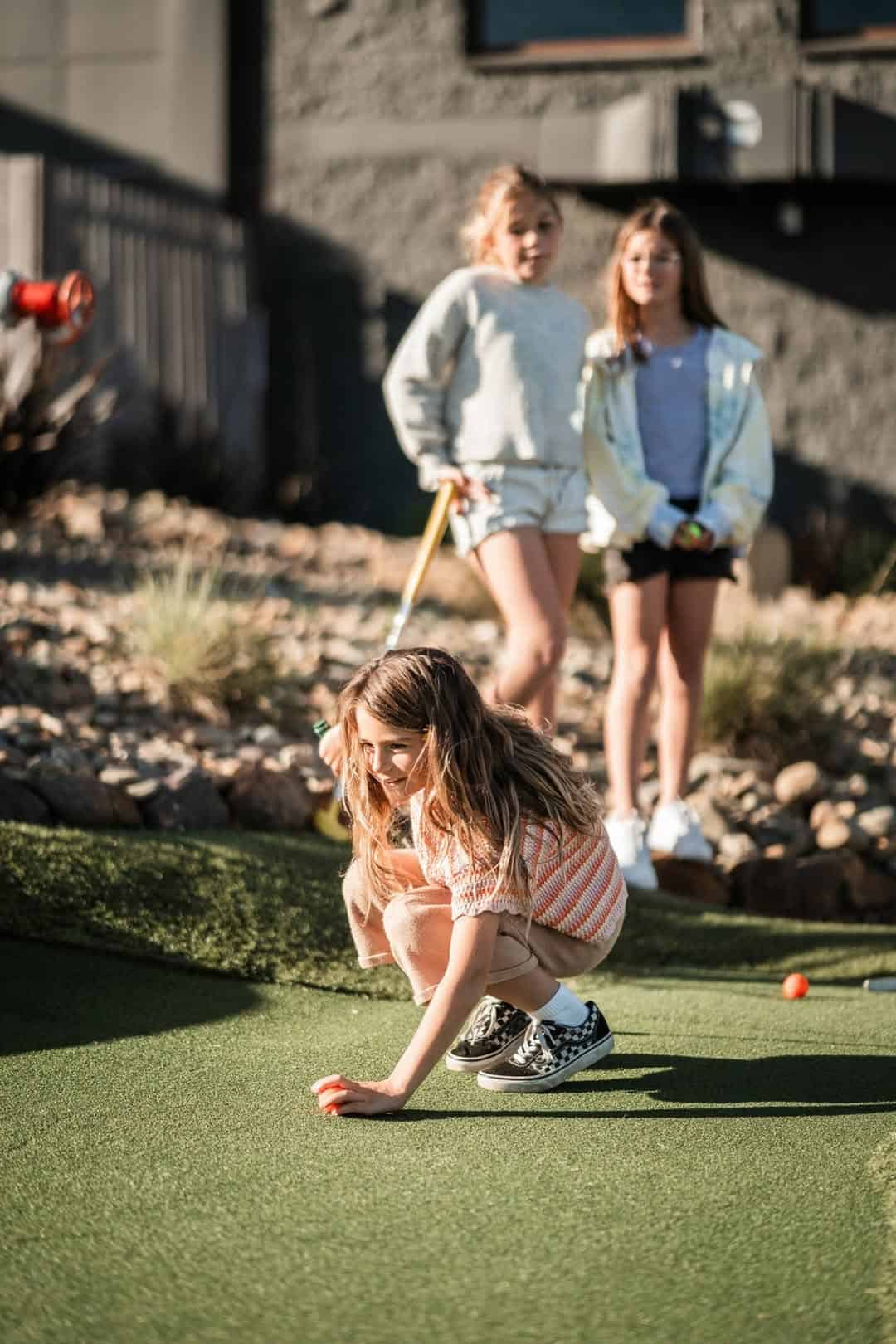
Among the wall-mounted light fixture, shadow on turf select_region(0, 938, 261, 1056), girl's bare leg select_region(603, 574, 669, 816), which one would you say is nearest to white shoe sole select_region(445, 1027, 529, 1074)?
shadow on turf select_region(0, 938, 261, 1056)

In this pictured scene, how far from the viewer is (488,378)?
Result: 5047mm

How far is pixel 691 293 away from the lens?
17.6 ft

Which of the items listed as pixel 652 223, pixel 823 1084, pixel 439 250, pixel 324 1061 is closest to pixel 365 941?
pixel 324 1061

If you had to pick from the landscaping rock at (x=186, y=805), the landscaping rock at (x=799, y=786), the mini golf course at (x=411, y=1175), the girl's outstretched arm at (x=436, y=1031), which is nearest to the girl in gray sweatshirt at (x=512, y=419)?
the landscaping rock at (x=186, y=805)

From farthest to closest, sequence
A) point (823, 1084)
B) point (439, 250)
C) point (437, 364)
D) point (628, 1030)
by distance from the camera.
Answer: point (439, 250) < point (437, 364) < point (628, 1030) < point (823, 1084)

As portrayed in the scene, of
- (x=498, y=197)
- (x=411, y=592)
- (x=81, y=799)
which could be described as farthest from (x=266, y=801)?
(x=498, y=197)

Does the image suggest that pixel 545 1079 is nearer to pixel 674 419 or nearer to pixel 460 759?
pixel 460 759

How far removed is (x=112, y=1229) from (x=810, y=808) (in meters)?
4.33

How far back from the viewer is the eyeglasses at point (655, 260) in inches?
204

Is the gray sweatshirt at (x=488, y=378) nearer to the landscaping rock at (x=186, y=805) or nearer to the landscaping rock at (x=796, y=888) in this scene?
the landscaping rock at (x=186, y=805)

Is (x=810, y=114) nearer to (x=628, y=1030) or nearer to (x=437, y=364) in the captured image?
(x=437, y=364)

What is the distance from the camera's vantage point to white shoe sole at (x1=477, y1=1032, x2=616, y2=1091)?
321cm

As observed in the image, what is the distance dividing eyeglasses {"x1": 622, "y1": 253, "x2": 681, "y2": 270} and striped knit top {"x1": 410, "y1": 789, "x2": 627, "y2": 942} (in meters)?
2.37

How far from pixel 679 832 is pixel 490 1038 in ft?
6.84
